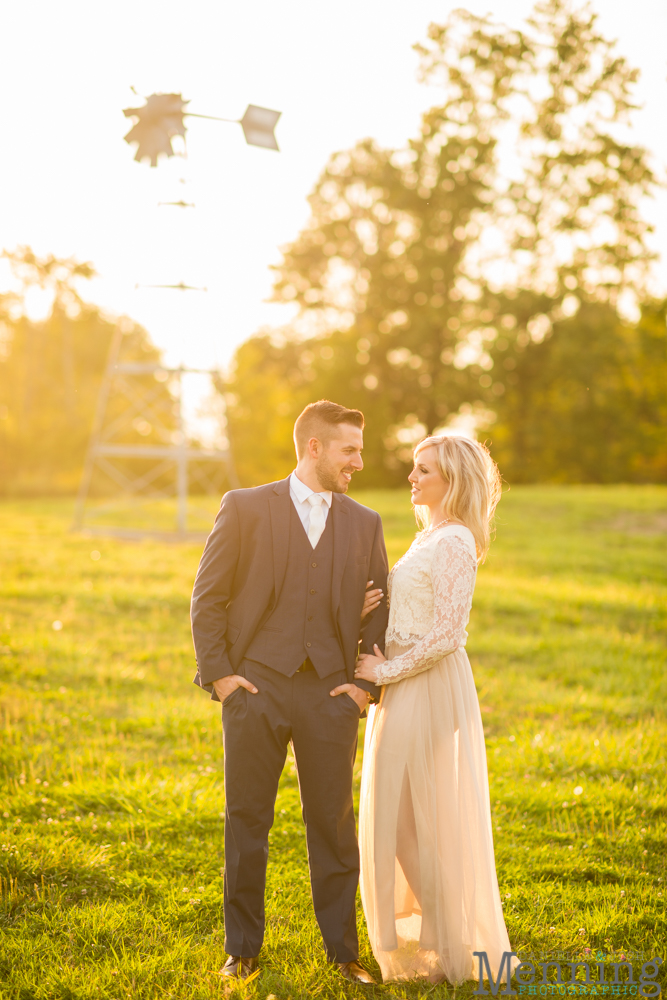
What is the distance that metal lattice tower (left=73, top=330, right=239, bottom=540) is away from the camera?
715 inches

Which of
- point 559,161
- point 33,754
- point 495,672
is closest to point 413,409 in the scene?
point 559,161

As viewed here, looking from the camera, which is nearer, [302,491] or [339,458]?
[339,458]

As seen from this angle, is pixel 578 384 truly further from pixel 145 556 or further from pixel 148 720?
pixel 148 720

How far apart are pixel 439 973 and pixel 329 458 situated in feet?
7.82

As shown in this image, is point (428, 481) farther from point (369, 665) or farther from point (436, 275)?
point (436, 275)

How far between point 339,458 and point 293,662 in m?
0.91

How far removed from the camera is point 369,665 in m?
3.95

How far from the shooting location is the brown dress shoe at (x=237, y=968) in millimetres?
3938

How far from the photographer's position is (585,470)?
129 feet

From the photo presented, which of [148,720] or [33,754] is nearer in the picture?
[33,754]

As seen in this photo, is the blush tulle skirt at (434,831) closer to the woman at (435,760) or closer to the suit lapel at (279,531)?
the woman at (435,760)

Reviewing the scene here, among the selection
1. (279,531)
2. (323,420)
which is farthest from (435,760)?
(323,420)

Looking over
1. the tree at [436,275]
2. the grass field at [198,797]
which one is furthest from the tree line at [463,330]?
the grass field at [198,797]

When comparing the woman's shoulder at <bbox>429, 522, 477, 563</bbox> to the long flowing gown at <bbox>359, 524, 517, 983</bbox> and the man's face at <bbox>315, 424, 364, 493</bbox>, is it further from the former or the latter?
the man's face at <bbox>315, 424, 364, 493</bbox>
